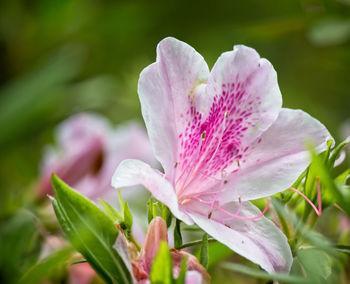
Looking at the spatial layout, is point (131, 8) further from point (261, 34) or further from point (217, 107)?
point (217, 107)

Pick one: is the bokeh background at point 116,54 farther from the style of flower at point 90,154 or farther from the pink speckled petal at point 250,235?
the pink speckled petal at point 250,235

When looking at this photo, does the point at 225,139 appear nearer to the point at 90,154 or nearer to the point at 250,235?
the point at 250,235

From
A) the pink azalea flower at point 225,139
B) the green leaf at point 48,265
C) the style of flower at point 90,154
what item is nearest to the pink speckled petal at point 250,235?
the pink azalea flower at point 225,139

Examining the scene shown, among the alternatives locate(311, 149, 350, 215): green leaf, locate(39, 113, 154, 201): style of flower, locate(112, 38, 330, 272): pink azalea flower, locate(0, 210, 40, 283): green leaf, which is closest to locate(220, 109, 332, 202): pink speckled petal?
locate(112, 38, 330, 272): pink azalea flower

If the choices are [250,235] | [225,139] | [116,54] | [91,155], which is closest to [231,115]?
[225,139]

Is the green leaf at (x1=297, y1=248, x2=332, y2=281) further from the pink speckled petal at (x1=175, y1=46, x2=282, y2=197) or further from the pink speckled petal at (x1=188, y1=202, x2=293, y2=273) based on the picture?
the pink speckled petal at (x1=175, y1=46, x2=282, y2=197)

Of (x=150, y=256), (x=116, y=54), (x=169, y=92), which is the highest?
(x=169, y=92)

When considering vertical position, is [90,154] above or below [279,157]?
below
